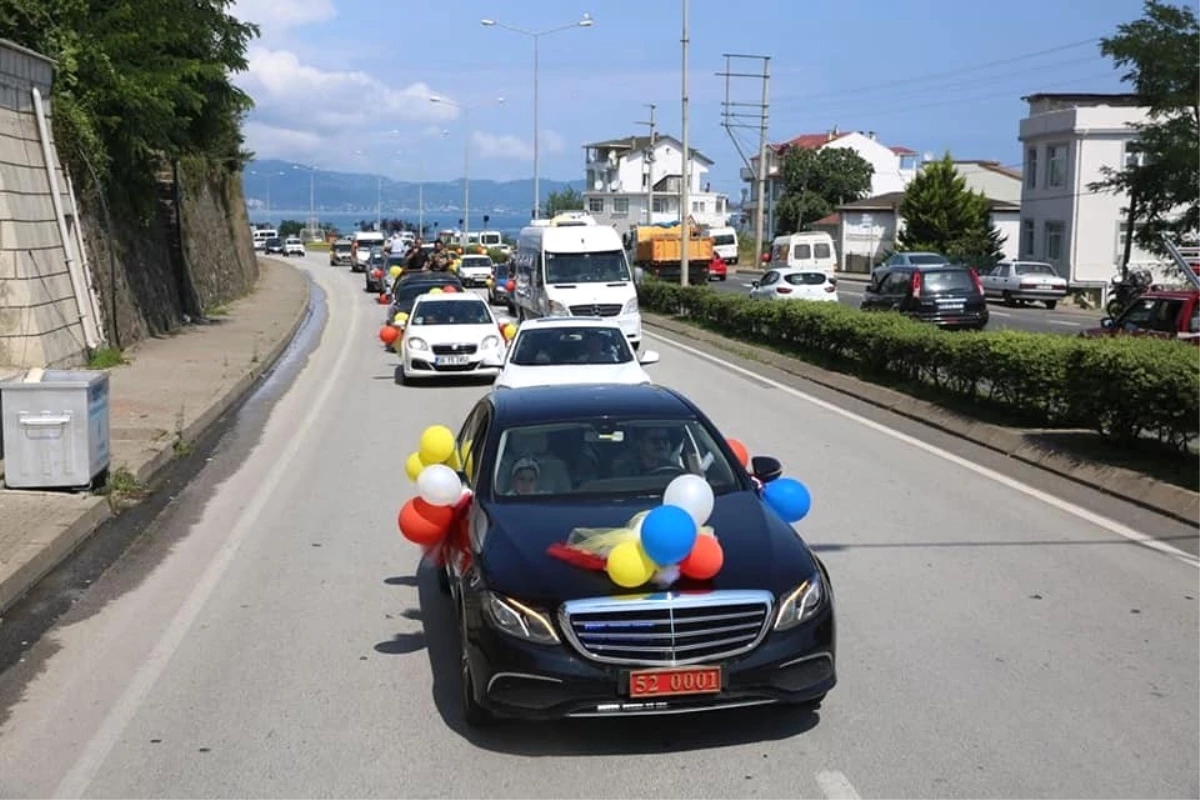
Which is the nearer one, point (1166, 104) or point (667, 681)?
point (667, 681)

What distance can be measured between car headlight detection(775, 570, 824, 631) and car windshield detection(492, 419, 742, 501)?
3.89 ft

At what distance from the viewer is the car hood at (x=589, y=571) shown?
5863 mm

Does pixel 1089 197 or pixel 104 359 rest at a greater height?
pixel 1089 197

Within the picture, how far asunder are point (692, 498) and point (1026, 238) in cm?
5977

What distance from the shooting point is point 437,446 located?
313 inches

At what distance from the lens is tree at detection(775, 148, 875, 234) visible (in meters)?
100

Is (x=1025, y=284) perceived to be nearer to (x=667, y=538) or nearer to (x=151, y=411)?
(x=151, y=411)

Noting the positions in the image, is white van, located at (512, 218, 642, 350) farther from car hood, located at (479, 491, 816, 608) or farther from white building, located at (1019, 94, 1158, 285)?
white building, located at (1019, 94, 1158, 285)

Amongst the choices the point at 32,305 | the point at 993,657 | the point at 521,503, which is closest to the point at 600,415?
the point at 521,503

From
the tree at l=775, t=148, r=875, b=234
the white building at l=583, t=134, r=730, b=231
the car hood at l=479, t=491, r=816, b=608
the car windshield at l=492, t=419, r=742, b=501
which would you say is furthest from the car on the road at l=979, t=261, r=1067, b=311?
the white building at l=583, t=134, r=730, b=231

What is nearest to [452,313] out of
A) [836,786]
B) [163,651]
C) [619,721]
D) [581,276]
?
[581,276]

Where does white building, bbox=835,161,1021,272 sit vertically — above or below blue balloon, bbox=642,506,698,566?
above

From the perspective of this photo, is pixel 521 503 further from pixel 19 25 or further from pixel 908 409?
pixel 19 25

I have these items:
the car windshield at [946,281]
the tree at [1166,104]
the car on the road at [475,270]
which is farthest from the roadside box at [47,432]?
the car on the road at [475,270]
